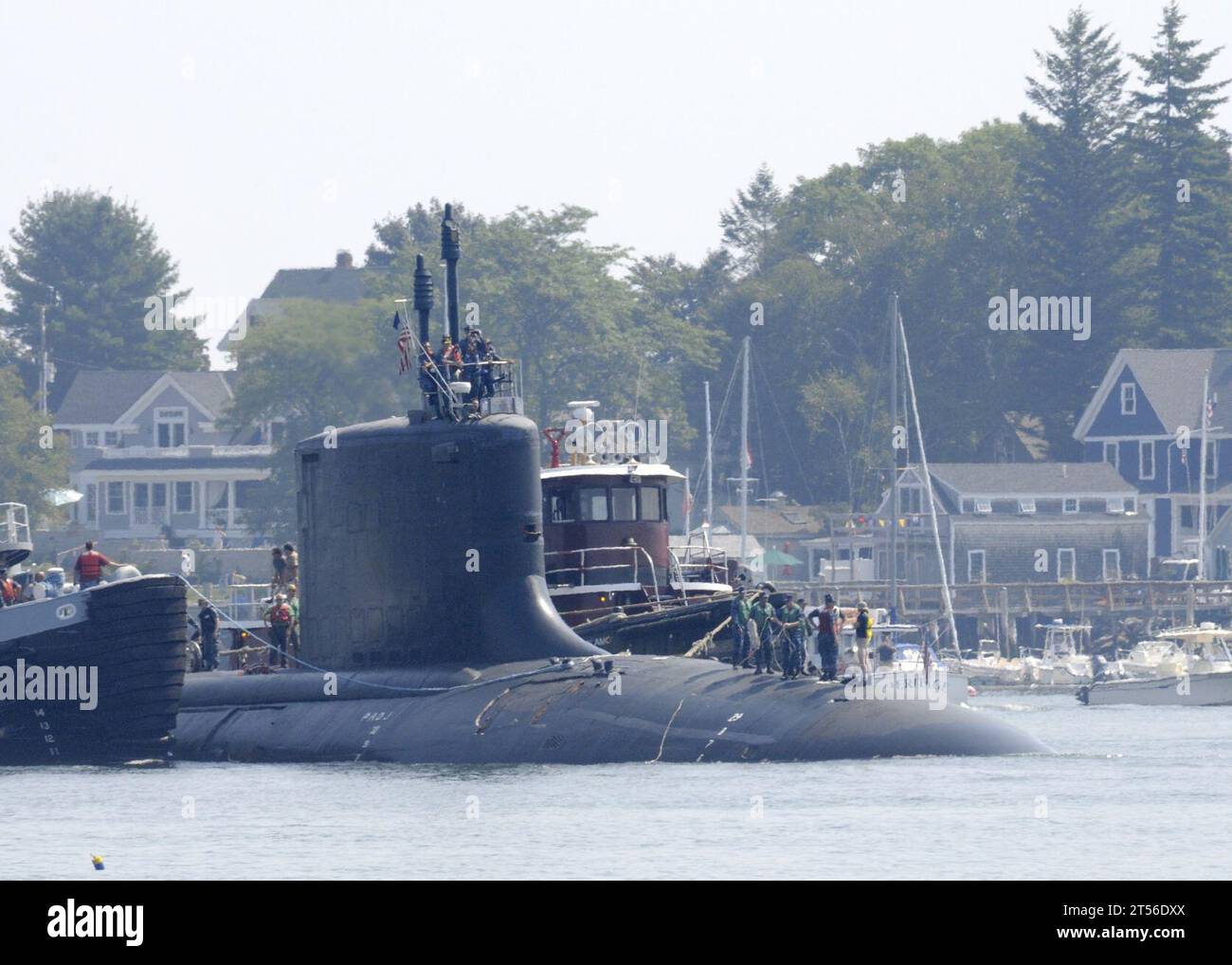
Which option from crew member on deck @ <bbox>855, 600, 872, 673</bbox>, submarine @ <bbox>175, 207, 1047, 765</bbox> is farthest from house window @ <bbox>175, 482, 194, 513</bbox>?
crew member on deck @ <bbox>855, 600, 872, 673</bbox>

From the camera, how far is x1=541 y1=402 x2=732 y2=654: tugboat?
4547 cm

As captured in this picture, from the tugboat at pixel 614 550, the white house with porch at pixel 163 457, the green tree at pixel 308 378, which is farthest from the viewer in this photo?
the white house with porch at pixel 163 457

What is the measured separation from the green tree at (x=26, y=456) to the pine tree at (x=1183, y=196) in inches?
2108

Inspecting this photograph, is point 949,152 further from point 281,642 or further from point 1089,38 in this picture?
point 281,642

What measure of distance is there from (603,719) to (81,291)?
11897 cm

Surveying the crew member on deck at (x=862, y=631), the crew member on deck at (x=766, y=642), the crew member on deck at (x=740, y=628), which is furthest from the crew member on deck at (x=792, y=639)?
the crew member on deck at (x=862, y=631)

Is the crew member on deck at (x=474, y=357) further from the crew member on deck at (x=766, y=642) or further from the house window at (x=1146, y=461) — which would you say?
the house window at (x=1146, y=461)

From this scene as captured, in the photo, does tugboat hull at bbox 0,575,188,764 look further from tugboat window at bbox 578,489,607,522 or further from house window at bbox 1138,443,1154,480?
house window at bbox 1138,443,1154,480

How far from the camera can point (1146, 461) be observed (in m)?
118

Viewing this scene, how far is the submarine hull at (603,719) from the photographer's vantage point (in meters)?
35.3

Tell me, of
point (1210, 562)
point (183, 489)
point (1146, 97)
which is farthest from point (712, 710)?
point (1146, 97)

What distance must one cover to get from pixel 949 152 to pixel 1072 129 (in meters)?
8.90

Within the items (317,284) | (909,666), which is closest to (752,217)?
(317,284)

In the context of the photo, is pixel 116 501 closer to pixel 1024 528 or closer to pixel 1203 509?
pixel 1024 528
